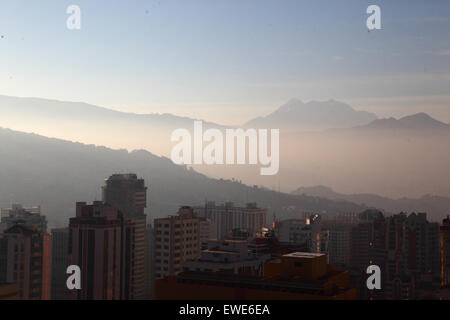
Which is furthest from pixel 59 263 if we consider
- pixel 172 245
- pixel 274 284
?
pixel 274 284

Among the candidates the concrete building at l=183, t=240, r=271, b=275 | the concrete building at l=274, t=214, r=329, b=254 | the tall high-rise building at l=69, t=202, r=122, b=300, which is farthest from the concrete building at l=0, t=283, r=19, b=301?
the concrete building at l=274, t=214, r=329, b=254

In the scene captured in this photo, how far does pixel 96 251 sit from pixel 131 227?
119 inches

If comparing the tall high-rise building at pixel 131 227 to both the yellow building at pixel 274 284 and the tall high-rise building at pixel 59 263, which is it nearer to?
the tall high-rise building at pixel 59 263

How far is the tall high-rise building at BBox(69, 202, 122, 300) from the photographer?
2947 centimetres

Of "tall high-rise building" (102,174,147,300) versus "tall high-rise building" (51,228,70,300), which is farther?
"tall high-rise building" (51,228,70,300)

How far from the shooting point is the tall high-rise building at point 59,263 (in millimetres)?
34447

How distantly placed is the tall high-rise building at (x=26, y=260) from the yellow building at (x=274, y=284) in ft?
46.6

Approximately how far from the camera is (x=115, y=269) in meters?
30.3

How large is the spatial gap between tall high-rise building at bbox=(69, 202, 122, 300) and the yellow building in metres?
14.4

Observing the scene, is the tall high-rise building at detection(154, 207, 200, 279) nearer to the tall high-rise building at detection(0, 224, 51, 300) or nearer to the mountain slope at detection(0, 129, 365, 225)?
the tall high-rise building at detection(0, 224, 51, 300)
